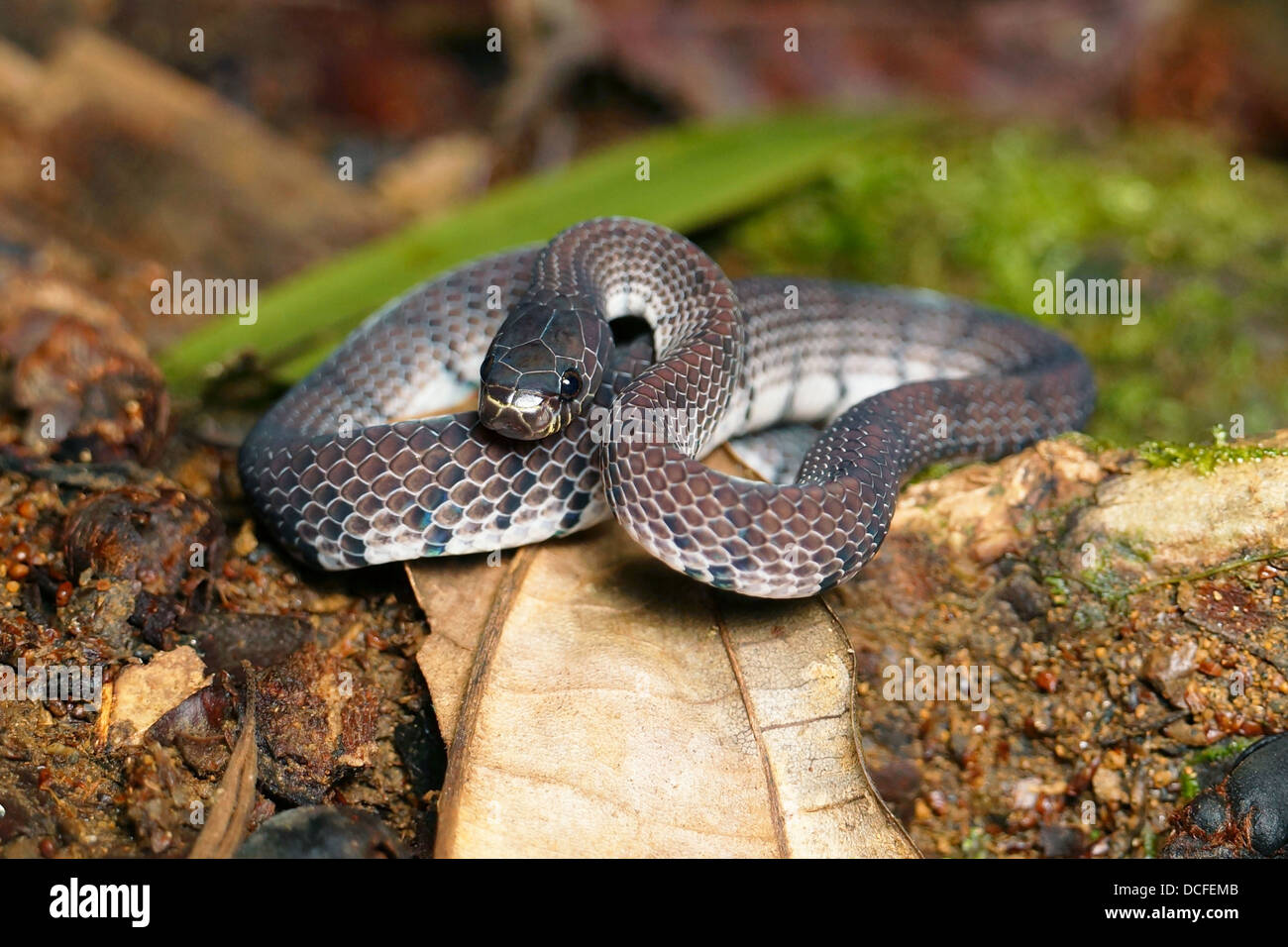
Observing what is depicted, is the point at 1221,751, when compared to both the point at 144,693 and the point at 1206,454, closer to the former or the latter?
the point at 1206,454

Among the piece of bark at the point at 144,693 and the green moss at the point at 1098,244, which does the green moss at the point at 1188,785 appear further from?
Result: the piece of bark at the point at 144,693

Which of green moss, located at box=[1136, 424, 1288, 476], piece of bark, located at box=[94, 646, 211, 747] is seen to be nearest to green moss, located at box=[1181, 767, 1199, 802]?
green moss, located at box=[1136, 424, 1288, 476]

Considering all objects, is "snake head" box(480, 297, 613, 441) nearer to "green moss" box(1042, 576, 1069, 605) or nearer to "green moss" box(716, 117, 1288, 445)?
"green moss" box(1042, 576, 1069, 605)

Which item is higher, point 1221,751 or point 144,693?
point 144,693

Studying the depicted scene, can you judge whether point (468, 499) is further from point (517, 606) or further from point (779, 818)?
point (779, 818)

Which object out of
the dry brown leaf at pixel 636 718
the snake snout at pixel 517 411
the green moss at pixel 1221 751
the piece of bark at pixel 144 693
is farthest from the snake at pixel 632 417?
the green moss at pixel 1221 751

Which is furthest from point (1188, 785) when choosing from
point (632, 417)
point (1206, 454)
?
point (632, 417)
